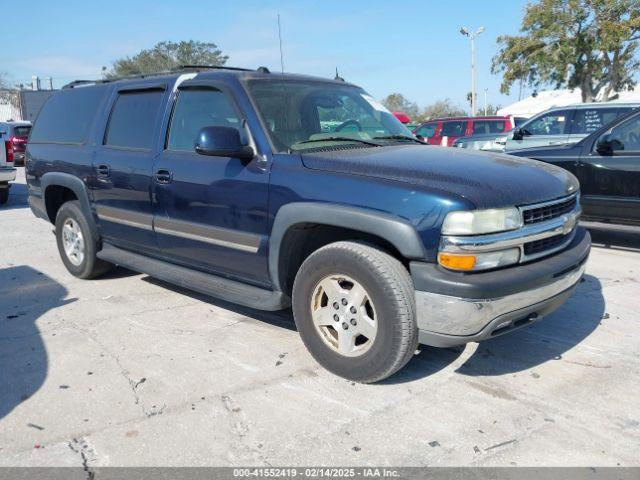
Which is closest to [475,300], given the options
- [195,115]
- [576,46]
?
[195,115]

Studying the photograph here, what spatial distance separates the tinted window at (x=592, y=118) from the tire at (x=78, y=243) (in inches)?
300

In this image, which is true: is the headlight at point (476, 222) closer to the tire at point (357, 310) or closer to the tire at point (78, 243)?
the tire at point (357, 310)

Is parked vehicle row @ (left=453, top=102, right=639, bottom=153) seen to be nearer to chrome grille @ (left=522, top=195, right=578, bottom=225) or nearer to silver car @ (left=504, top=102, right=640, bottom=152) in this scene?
silver car @ (left=504, top=102, right=640, bottom=152)

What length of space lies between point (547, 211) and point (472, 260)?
0.73 meters

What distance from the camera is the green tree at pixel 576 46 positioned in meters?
23.2

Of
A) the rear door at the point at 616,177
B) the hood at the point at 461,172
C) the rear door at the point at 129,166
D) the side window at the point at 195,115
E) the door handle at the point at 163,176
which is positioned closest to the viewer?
the hood at the point at 461,172

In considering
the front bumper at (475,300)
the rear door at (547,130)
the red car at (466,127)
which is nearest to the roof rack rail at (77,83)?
the front bumper at (475,300)

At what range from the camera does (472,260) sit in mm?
2918

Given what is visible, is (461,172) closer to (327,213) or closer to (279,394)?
(327,213)

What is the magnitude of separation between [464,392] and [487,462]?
69 centimetres

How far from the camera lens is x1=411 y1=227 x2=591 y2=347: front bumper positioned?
2887mm

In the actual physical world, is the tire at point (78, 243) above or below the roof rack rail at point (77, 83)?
below

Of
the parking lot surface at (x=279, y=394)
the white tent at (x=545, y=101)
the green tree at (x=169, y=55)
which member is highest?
the green tree at (x=169, y=55)

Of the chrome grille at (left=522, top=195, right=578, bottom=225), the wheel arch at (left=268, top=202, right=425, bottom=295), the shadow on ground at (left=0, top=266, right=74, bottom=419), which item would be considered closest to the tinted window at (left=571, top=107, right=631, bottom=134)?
the chrome grille at (left=522, top=195, right=578, bottom=225)
